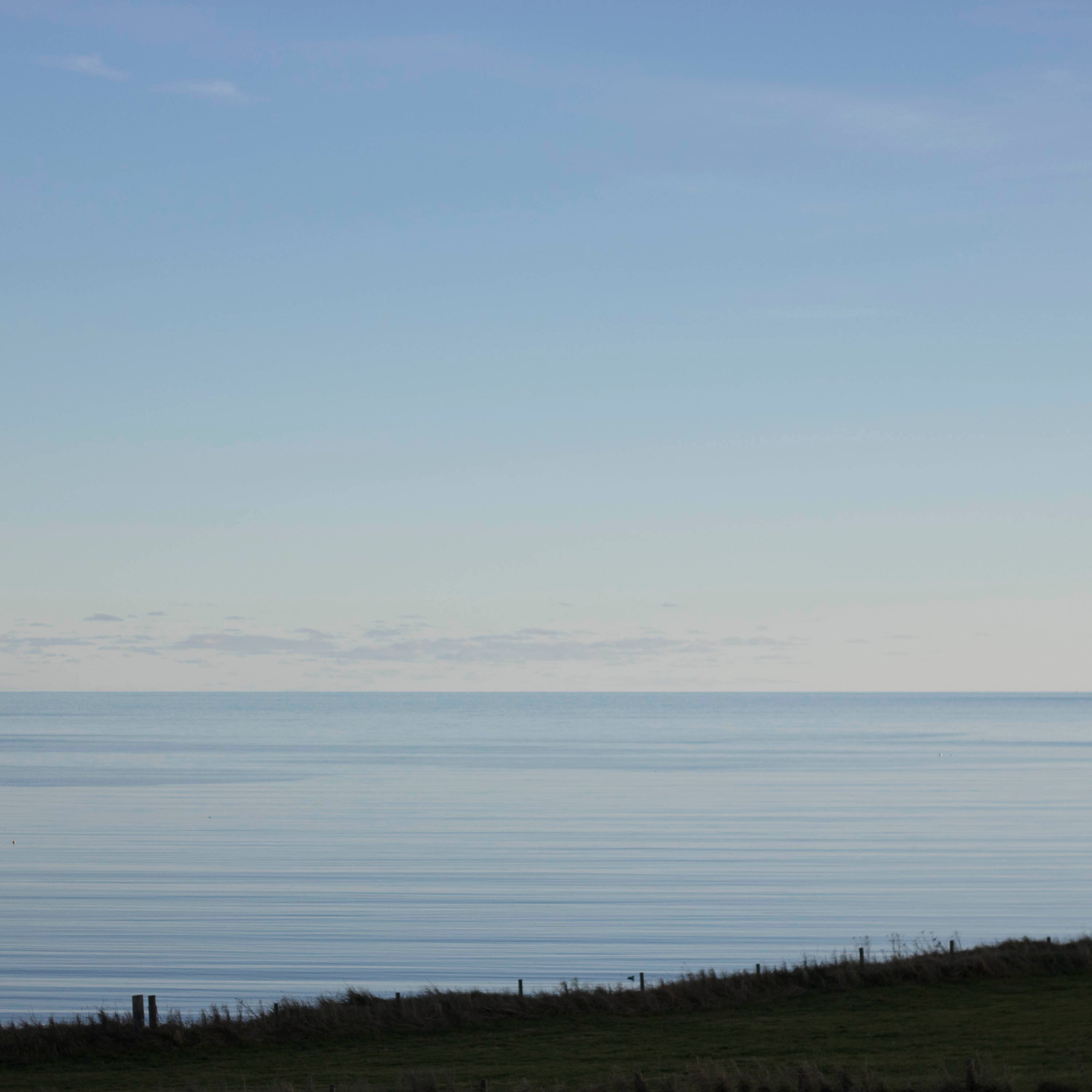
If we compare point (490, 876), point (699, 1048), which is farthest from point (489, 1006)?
point (490, 876)

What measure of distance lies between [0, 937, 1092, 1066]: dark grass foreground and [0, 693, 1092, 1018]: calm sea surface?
1340 cm

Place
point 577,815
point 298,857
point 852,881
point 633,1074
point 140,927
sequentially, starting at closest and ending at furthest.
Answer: point 633,1074 → point 140,927 → point 852,881 → point 298,857 → point 577,815

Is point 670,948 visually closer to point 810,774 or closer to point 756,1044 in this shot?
point 756,1044

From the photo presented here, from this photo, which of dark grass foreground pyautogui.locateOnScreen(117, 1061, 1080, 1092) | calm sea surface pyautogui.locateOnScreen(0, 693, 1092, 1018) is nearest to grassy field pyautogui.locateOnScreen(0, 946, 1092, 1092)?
dark grass foreground pyautogui.locateOnScreen(117, 1061, 1080, 1092)

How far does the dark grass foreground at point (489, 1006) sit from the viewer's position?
2939 cm

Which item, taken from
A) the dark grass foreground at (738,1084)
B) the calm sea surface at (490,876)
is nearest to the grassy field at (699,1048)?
the dark grass foreground at (738,1084)

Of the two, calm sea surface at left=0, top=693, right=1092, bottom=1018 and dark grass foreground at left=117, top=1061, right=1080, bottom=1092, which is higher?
calm sea surface at left=0, top=693, right=1092, bottom=1018

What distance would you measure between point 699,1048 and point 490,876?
4542 centimetres

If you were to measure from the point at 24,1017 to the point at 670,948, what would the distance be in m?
24.4

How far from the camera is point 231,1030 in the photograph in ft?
99.2

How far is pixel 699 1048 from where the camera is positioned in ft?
91.9

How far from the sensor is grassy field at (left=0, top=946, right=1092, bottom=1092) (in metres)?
23.9

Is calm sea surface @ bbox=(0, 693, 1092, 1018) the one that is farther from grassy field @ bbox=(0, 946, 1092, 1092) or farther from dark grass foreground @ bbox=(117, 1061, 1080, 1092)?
dark grass foreground @ bbox=(117, 1061, 1080, 1092)

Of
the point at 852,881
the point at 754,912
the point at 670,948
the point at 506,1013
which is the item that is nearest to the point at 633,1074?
the point at 506,1013
